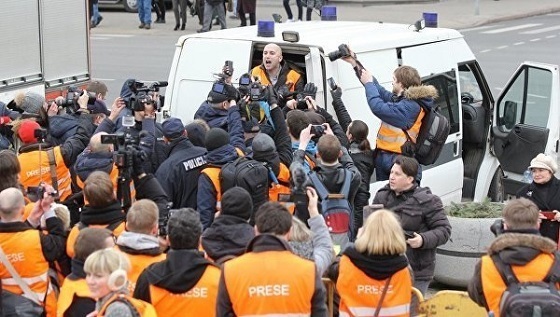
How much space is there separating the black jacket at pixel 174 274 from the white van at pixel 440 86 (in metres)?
3.84

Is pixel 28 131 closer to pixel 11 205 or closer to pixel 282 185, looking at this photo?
pixel 11 205

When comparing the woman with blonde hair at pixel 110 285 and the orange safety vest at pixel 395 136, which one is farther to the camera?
the orange safety vest at pixel 395 136

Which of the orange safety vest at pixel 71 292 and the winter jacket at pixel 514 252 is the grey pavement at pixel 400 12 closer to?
the orange safety vest at pixel 71 292

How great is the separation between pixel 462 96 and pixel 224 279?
20.6 feet

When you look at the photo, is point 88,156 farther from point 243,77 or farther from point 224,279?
point 224,279

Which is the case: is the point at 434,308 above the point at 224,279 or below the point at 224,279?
below

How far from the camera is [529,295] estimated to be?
230 inches

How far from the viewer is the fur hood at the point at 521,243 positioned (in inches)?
241

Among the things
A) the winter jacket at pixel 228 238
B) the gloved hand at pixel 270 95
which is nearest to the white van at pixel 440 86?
the gloved hand at pixel 270 95

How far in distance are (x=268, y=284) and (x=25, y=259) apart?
1.80m

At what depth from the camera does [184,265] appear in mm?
5945

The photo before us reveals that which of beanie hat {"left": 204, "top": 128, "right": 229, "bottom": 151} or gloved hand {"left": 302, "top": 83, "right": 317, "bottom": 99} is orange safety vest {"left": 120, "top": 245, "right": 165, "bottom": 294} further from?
gloved hand {"left": 302, "top": 83, "right": 317, "bottom": 99}

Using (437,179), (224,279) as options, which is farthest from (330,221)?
(437,179)

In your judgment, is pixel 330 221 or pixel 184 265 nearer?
pixel 184 265
